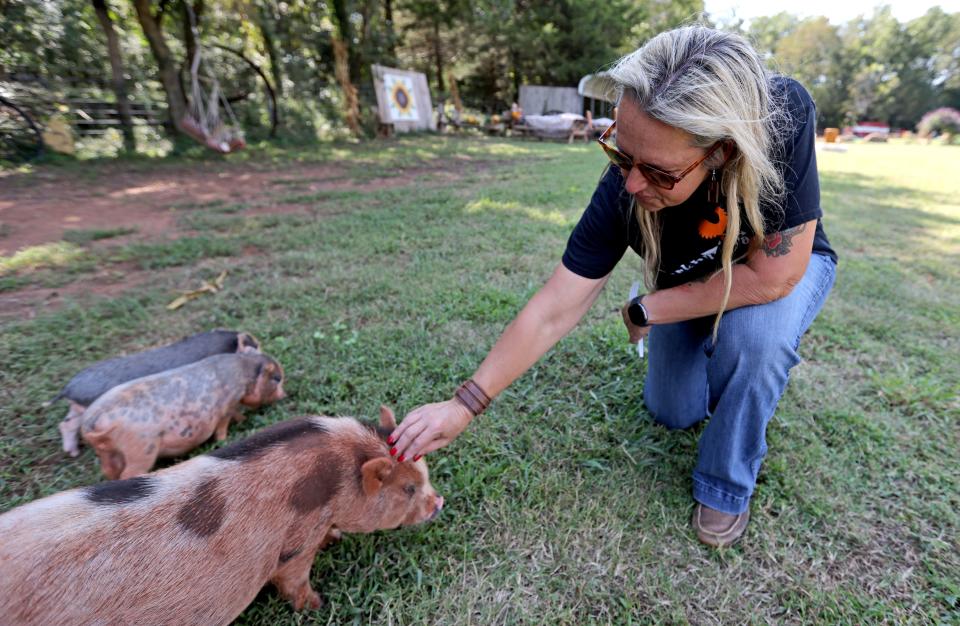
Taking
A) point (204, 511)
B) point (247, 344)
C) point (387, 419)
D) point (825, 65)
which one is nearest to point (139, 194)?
point (247, 344)

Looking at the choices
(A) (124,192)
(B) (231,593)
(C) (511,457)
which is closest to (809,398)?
(C) (511,457)

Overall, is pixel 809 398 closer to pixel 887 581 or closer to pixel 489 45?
pixel 887 581

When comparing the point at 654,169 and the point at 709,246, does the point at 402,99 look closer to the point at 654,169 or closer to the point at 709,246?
the point at 709,246

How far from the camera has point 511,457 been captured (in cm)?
224

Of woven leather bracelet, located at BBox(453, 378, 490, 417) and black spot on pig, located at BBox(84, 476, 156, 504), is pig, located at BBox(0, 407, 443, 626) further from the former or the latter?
woven leather bracelet, located at BBox(453, 378, 490, 417)

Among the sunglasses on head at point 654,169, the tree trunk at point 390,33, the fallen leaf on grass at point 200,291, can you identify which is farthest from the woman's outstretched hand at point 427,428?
the tree trunk at point 390,33

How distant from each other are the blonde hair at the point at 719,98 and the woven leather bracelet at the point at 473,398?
0.98 meters

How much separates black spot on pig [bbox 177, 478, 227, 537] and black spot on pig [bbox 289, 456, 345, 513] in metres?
0.20

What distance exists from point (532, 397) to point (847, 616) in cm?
149

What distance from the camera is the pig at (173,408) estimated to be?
2068 millimetres

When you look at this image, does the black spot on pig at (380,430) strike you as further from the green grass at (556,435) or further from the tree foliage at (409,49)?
the tree foliage at (409,49)

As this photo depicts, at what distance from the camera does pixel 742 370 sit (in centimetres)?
174

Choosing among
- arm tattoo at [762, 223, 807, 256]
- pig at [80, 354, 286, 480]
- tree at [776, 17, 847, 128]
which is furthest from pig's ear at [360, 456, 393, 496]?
tree at [776, 17, 847, 128]

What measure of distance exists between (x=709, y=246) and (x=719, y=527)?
3.54 feet
